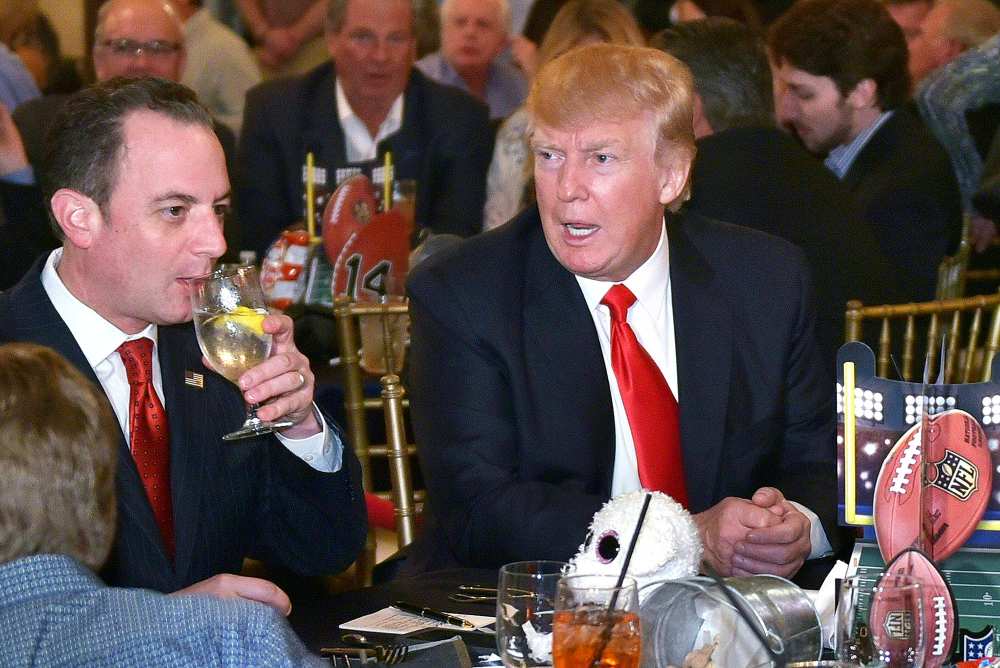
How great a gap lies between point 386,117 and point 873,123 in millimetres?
1815

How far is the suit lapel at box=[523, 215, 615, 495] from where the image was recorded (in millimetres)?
2465

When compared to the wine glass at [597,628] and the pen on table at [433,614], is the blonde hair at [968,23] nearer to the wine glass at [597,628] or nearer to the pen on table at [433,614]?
the pen on table at [433,614]

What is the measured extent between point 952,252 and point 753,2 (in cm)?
357

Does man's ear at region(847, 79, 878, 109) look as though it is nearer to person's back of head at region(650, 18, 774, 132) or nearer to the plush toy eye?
person's back of head at region(650, 18, 774, 132)

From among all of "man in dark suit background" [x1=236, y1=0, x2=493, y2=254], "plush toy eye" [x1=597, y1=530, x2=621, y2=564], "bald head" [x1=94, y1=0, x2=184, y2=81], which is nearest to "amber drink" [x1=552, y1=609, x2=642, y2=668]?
"plush toy eye" [x1=597, y1=530, x2=621, y2=564]

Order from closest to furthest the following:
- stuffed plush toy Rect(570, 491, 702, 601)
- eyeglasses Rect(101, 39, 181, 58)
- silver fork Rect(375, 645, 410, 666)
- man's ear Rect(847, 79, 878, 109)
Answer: silver fork Rect(375, 645, 410, 666), stuffed plush toy Rect(570, 491, 702, 601), man's ear Rect(847, 79, 878, 109), eyeglasses Rect(101, 39, 181, 58)

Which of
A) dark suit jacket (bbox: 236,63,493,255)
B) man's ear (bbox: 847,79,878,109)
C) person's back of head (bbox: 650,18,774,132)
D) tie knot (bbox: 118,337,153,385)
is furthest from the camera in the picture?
dark suit jacket (bbox: 236,63,493,255)

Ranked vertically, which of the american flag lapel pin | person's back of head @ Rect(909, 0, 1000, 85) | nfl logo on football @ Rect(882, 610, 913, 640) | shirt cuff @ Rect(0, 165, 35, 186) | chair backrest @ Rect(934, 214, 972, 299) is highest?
person's back of head @ Rect(909, 0, 1000, 85)

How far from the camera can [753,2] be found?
8008 mm

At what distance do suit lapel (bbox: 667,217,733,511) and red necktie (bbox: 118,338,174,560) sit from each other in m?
0.87

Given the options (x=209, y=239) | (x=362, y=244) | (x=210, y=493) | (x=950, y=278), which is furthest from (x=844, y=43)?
(x=210, y=493)


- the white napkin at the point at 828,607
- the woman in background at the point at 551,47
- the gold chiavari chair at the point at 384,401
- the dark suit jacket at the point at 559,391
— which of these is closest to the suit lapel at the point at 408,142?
the woman in background at the point at 551,47

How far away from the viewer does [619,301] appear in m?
2.55

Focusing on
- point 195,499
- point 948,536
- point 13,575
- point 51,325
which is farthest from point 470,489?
point 13,575
